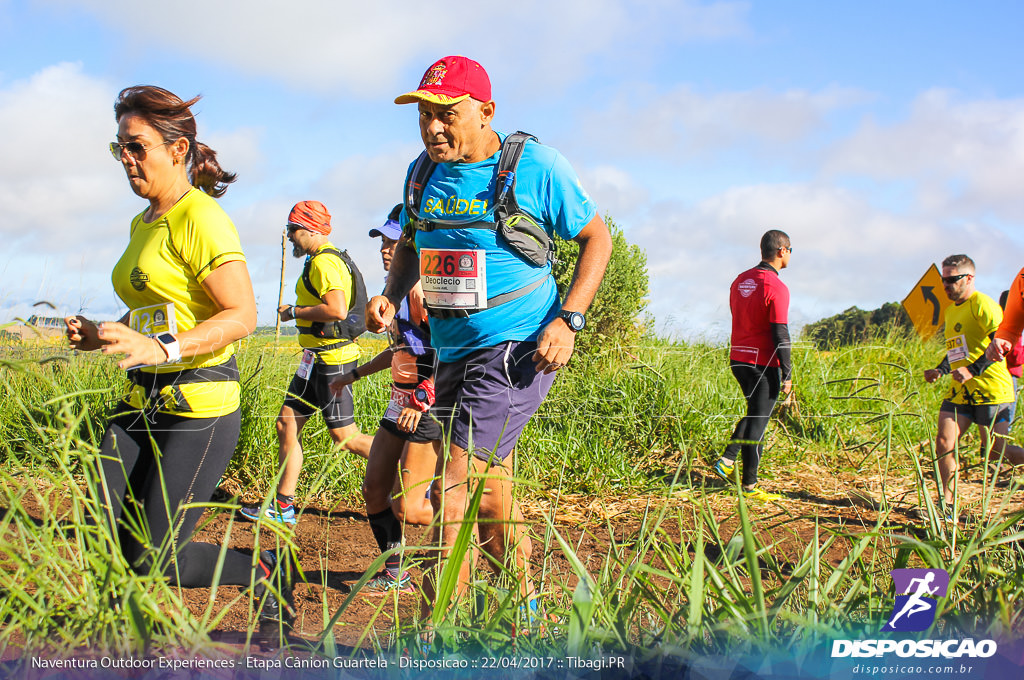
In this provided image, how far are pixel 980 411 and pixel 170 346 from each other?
5.40 metres

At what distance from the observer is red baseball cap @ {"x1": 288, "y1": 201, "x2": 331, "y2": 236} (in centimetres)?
512

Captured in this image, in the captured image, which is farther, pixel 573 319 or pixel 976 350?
pixel 976 350

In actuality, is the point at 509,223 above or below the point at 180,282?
above

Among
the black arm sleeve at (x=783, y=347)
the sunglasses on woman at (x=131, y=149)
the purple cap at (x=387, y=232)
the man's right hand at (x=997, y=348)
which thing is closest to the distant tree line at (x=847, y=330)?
the black arm sleeve at (x=783, y=347)

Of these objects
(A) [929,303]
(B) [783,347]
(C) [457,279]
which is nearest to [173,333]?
(C) [457,279]

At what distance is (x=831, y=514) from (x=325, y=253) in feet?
12.9

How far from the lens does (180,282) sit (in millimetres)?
2578

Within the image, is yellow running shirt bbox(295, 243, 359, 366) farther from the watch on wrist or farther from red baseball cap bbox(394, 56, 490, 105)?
the watch on wrist

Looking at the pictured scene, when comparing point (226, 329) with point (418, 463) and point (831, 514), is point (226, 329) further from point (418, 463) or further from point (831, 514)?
point (831, 514)

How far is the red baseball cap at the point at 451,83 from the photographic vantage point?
9.45 ft

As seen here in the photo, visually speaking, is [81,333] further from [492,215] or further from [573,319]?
[573,319]

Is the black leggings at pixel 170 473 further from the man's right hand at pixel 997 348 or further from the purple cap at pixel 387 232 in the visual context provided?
the man's right hand at pixel 997 348

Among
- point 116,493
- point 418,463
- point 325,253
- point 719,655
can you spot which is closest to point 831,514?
point 418,463

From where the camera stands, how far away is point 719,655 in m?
1.66
